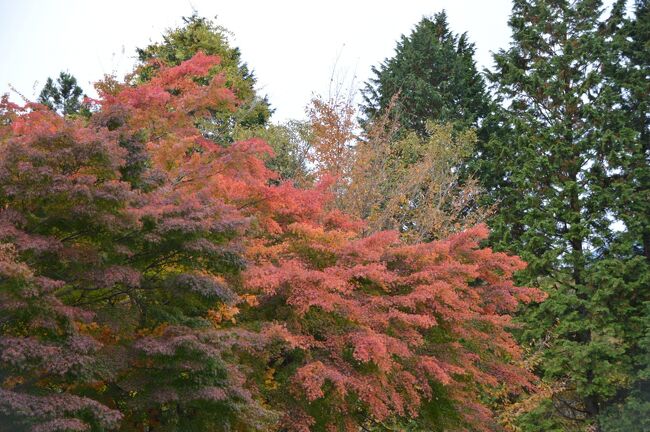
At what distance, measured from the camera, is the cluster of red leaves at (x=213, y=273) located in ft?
27.1

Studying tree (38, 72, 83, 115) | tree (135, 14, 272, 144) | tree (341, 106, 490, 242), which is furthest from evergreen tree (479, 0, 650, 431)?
tree (38, 72, 83, 115)

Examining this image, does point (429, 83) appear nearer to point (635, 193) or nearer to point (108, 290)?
point (635, 193)

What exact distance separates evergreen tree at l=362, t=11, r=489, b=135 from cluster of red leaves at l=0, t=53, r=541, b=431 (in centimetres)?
1075

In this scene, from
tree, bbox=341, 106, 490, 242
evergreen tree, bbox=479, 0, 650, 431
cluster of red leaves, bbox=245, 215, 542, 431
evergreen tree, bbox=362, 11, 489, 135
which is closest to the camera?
cluster of red leaves, bbox=245, 215, 542, 431

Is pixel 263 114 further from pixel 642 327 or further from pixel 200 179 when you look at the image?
pixel 200 179

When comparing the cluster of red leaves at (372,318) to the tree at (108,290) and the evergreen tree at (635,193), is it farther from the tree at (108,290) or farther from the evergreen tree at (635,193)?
the evergreen tree at (635,193)

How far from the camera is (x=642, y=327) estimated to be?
20.0 metres

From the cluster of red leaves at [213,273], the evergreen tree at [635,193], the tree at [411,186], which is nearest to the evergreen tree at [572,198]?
the evergreen tree at [635,193]

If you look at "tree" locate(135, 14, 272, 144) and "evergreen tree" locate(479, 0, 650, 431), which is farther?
"tree" locate(135, 14, 272, 144)

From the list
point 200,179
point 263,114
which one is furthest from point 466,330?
point 263,114

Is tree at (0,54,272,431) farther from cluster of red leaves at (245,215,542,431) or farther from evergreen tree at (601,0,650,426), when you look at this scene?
evergreen tree at (601,0,650,426)

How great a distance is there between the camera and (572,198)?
21.9 meters

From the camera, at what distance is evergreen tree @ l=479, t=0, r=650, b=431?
2028 centimetres

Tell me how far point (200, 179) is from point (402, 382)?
4720 mm
